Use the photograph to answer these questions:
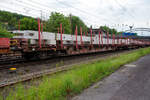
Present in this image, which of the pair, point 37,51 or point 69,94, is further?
point 37,51

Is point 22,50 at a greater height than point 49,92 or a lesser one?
greater

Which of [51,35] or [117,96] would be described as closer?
[117,96]

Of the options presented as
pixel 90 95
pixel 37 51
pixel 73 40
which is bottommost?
pixel 90 95

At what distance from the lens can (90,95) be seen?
4605 millimetres

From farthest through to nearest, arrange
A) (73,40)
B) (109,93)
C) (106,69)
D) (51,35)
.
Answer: (73,40) → (51,35) → (106,69) → (109,93)

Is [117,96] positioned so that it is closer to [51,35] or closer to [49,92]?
[49,92]

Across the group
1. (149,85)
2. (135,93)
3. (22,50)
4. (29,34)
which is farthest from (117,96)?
(29,34)

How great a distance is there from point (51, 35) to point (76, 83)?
9.24 m

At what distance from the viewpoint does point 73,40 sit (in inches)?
661

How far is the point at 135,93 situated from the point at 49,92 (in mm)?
2754

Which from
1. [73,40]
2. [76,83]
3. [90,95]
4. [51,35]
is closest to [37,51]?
[51,35]

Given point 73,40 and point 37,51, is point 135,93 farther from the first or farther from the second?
point 73,40

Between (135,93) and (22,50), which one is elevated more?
(22,50)

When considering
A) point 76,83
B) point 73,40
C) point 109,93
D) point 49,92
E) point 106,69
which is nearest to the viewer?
point 49,92
